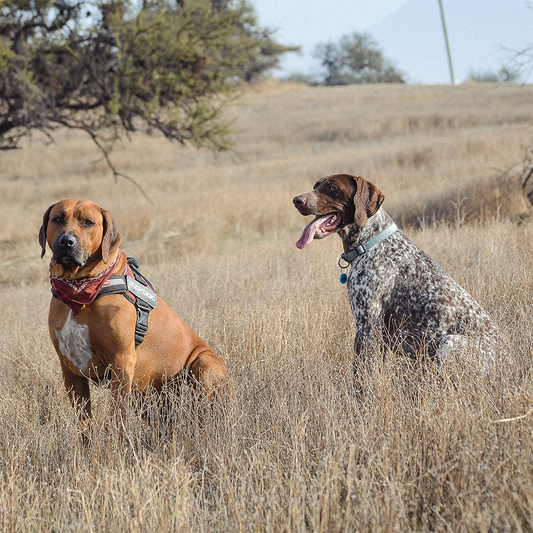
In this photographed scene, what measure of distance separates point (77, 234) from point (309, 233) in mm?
1594

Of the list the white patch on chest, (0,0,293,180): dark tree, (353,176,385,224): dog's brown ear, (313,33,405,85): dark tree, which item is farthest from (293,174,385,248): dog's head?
(313,33,405,85): dark tree

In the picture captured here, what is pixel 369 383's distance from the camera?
3.33 metres

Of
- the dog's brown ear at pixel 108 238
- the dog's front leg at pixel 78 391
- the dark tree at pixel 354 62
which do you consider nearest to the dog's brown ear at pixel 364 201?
the dog's brown ear at pixel 108 238

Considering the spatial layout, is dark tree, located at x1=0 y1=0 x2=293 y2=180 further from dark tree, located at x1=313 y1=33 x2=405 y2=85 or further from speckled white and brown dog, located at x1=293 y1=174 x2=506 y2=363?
dark tree, located at x1=313 y1=33 x2=405 y2=85

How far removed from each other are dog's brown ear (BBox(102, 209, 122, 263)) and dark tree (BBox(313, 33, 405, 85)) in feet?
198

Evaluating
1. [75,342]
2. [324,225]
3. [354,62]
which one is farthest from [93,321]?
[354,62]

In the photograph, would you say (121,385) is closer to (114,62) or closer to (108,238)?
(108,238)

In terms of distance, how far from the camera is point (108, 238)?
347 centimetres

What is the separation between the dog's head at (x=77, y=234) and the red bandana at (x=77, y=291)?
0.36ft

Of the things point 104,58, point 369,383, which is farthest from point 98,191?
point 369,383

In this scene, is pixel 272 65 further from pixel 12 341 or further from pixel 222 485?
pixel 222 485

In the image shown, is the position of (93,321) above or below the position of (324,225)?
below

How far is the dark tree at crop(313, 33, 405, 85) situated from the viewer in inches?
2387

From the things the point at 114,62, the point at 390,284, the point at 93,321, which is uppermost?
the point at 114,62
